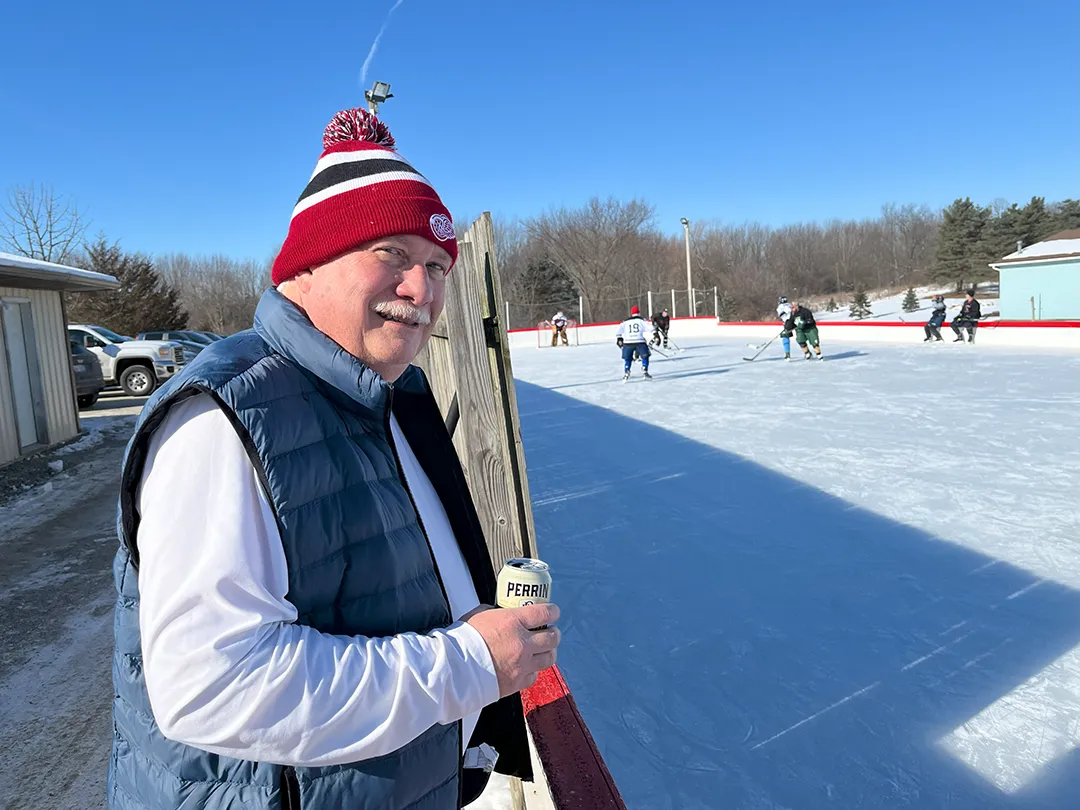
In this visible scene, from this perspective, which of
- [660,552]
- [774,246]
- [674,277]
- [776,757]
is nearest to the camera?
[776,757]

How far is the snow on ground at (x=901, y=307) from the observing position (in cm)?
4166

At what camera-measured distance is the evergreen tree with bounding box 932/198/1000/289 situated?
166 ft

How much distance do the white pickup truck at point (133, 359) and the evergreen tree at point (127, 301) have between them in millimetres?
20339

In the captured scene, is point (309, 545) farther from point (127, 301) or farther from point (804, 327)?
point (127, 301)

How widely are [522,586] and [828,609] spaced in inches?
119

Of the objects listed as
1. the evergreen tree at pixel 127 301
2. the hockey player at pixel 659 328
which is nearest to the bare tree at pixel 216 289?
the evergreen tree at pixel 127 301

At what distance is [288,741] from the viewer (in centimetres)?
90

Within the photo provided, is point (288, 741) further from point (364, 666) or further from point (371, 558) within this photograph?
point (371, 558)

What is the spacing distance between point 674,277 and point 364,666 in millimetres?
59627

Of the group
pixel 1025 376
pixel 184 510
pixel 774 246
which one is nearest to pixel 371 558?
pixel 184 510

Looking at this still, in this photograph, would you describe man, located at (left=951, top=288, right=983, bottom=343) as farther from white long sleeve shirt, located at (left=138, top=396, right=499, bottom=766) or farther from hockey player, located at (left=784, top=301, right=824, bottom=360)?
white long sleeve shirt, located at (left=138, top=396, right=499, bottom=766)

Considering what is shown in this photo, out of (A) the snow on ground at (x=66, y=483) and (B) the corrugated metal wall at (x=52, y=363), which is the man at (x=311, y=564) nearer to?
(A) the snow on ground at (x=66, y=483)

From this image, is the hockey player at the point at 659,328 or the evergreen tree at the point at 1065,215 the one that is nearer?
the hockey player at the point at 659,328

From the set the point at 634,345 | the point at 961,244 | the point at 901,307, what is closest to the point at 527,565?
the point at 634,345
